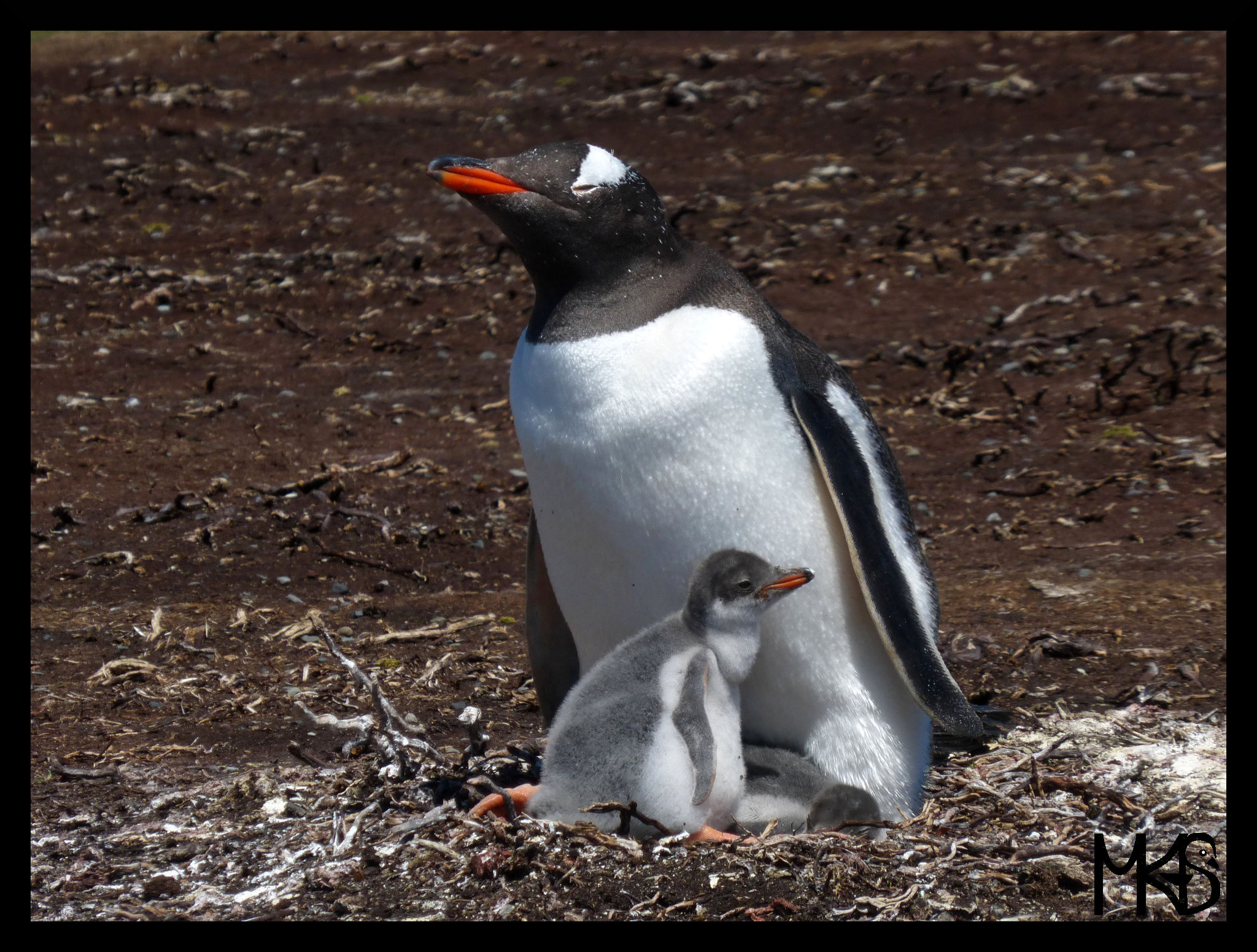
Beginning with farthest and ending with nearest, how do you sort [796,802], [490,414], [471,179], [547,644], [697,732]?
[490,414], [547,644], [796,802], [471,179], [697,732]

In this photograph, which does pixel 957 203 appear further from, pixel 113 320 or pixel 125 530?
pixel 125 530

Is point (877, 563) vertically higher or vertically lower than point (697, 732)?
higher

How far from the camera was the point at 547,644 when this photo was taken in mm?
3582

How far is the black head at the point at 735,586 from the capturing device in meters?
2.93

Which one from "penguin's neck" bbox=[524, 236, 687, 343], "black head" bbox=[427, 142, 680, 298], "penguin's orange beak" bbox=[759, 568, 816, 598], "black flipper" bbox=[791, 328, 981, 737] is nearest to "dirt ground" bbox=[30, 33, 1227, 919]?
"black flipper" bbox=[791, 328, 981, 737]

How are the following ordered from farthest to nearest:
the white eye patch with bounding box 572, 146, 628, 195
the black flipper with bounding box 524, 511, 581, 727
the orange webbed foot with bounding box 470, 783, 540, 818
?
the black flipper with bounding box 524, 511, 581, 727
the white eye patch with bounding box 572, 146, 628, 195
the orange webbed foot with bounding box 470, 783, 540, 818

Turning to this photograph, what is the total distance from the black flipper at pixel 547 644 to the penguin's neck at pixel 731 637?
0.66 m

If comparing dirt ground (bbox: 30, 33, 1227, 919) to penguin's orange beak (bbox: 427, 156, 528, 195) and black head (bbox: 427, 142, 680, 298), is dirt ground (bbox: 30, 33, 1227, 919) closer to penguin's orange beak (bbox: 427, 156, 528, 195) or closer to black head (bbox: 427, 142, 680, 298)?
black head (bbox: 427, 142, 680, 298)

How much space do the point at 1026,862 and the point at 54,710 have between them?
259cm

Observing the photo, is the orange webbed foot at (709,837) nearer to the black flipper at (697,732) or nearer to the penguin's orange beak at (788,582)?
the black flipper at (697,732)

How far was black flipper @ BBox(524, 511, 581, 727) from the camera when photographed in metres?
3.57

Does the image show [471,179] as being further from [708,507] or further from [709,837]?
[709,837]

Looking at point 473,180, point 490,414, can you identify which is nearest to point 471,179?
point 473,180

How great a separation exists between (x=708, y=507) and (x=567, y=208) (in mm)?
704
